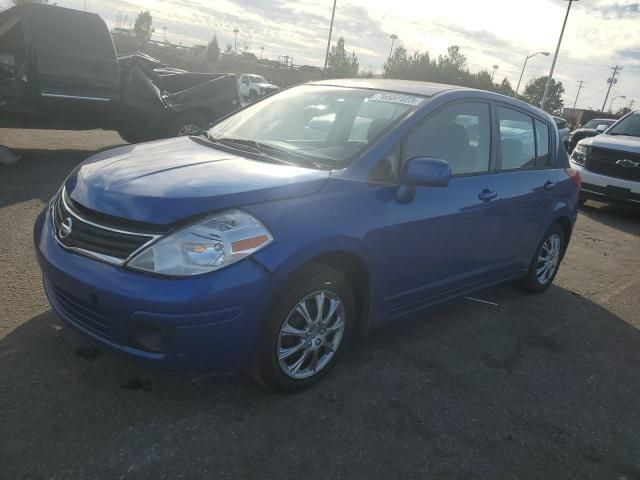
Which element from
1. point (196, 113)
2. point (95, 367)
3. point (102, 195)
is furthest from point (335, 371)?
point (196, 113)

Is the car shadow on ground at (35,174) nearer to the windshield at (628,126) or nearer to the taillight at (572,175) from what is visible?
the taillight at (572,175)

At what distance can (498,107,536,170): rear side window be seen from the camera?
12.8ft

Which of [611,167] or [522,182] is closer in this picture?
[522,182]

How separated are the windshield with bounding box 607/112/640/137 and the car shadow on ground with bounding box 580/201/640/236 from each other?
1.43 meters

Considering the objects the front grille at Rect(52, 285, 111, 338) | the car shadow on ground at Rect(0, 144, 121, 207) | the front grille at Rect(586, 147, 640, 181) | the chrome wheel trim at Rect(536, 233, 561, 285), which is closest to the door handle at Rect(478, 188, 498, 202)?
the chrome wheel trim at Rect(536, 233, 561, 285)

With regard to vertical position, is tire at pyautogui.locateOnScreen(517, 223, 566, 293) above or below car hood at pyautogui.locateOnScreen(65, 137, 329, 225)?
below

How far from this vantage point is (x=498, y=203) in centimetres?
373

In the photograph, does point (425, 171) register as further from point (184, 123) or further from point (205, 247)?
point (184, 123)

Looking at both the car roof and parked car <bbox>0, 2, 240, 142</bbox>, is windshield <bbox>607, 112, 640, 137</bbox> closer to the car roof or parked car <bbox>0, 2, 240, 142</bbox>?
parked car <bbox>0, 2, 240, 142</bbox>

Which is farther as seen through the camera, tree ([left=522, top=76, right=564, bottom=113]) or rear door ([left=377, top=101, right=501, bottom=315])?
tree ([left=522, top=76, right=564, bottom=113])

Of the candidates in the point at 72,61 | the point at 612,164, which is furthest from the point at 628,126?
the point at 72,61

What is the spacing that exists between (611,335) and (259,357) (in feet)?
10.4

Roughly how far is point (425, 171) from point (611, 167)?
7466 millimetres

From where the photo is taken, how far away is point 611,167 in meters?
8.81
